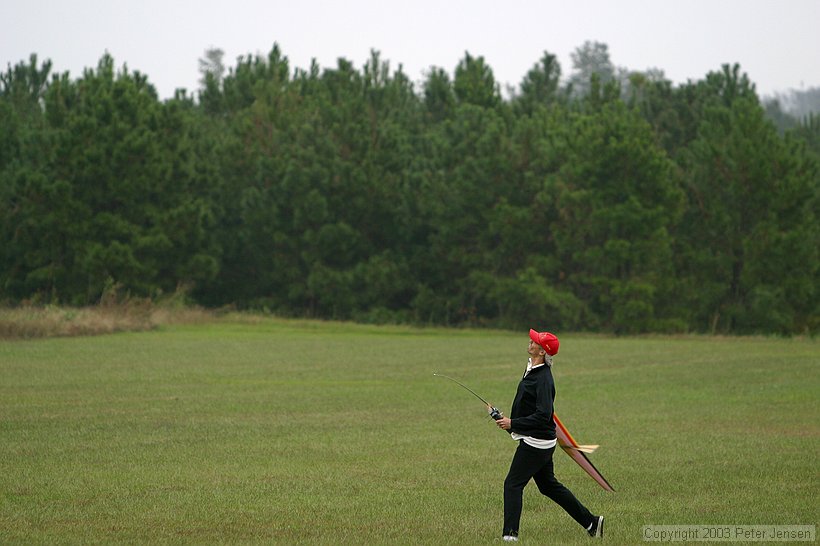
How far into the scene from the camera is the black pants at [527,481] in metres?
9.62

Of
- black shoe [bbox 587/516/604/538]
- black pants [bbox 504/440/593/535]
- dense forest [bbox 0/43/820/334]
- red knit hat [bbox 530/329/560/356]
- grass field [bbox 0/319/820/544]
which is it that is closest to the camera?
red knit hat [bbox 530/329/560/356]

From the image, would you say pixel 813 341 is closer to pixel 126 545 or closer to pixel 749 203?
pixel 749 203

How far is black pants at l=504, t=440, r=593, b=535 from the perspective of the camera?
31.6 ft

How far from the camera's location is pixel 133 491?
41.9 feet

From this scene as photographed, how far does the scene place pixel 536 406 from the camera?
952 cm

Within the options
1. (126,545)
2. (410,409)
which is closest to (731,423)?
(410,409)

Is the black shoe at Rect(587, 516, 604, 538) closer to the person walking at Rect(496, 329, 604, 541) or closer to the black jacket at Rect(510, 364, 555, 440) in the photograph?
the person walking at Rect(496, 329, 604, 541)

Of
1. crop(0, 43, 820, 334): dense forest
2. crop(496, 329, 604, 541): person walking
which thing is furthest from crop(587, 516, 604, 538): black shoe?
crop(0, 43, 820, 334): dense forest

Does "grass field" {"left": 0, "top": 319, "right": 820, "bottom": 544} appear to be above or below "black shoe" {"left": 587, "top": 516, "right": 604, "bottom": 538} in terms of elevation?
below

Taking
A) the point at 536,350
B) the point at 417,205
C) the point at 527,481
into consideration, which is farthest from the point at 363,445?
Result: the point at 417,205

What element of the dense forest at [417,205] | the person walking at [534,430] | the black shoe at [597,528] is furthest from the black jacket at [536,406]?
the dense forest at [417,205]

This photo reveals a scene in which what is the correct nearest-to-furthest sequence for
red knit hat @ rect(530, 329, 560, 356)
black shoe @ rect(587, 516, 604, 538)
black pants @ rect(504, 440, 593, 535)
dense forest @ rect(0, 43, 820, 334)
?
red knit hat @ rect(530, 329, 560, 356)
black pants @ rect(504, 440, 593, 535)
black shoe @ rect(587, 516, 604, 538)
dense forest @ rect(0, 43, 820, 334)

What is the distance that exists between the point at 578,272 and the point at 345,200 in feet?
43.2

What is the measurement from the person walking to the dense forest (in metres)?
45.2
